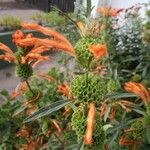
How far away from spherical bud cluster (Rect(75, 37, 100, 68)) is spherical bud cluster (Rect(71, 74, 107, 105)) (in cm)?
6

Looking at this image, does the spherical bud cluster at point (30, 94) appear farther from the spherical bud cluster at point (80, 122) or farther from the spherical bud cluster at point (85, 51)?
the spherical bud cluster at point (85, 51)

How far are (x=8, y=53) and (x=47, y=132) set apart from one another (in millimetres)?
536

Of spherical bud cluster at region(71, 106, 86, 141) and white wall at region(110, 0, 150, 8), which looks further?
white wall at region(110, 0, 150, 8)

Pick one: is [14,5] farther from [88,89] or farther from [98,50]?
[98,50]

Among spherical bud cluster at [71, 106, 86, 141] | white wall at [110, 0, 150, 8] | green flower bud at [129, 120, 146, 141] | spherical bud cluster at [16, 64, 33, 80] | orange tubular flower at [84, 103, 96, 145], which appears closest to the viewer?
orange tubular flower at [84, 103, 96, 145]

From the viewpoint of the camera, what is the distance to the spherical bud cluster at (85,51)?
4.67 feet

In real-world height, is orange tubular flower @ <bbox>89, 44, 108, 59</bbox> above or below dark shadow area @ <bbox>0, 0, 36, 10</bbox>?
below

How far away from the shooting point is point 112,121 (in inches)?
93.6

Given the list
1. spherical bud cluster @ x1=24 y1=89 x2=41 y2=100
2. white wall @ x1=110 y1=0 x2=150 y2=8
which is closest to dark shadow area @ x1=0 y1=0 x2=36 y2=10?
white wall @ x1=110 y1=0 x2=150 y2=8

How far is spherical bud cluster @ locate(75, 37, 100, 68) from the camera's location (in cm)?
142

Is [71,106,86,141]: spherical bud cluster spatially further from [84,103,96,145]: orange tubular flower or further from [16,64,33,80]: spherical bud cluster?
[16,64,33,80]: spherical bud cluster

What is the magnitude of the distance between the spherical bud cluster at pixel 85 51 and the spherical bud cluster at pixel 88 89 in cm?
6

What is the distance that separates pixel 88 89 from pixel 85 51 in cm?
14

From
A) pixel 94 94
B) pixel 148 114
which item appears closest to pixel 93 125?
pixel 94 94
